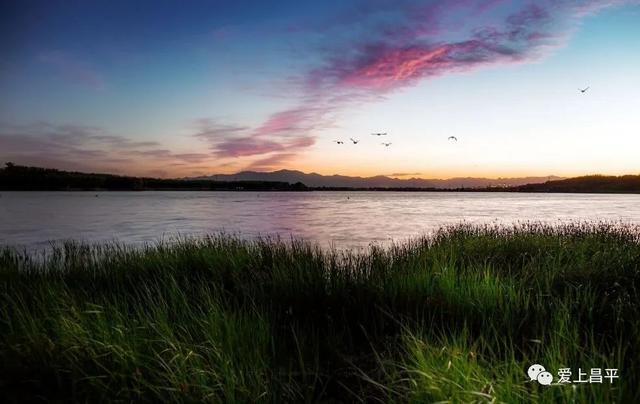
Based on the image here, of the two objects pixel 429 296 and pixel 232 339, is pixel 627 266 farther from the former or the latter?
pixel 232 339

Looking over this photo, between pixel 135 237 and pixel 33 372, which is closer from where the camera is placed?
pixel 33 372

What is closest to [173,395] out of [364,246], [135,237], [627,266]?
[627,266]

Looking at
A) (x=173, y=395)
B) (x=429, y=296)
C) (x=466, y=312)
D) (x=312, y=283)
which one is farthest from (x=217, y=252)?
(x=173, y=395)

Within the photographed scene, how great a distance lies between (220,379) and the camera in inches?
189

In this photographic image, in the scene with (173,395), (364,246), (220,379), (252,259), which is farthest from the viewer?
(364,246)

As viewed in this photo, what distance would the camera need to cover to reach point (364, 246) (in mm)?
28312

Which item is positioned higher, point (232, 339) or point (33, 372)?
point (232, 339)

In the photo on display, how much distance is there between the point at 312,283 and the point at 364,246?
747 inches

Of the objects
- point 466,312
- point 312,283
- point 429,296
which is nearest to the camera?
point 466,312

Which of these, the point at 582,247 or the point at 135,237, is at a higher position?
the point at 582,247

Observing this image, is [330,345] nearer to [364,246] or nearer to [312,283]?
[312,283]

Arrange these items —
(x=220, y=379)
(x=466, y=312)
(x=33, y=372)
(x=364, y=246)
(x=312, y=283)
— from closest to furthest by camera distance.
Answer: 1. (x=220, y=379)
2. (x=33, y=372)
3. (x=466, y=312)
4. (x=312, y=283)
5. (x=364, y=246)

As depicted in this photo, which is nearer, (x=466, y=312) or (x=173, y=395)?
(x=173, y=395)

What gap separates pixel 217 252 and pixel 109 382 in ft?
30.5
